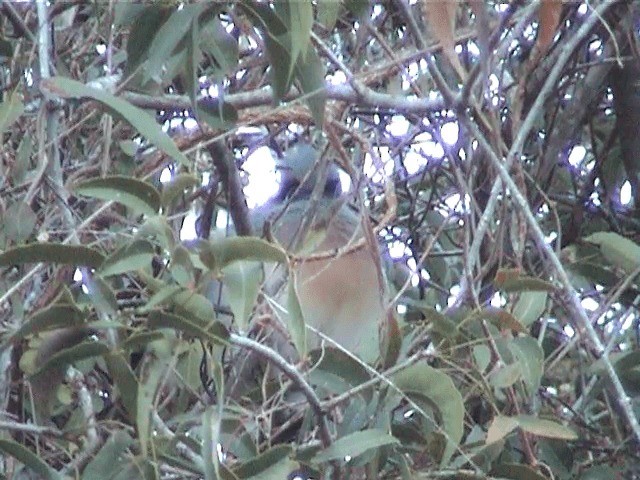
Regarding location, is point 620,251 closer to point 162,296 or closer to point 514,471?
point 514,471

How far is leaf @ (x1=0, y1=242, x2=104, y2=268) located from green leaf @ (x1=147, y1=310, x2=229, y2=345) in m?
0.08

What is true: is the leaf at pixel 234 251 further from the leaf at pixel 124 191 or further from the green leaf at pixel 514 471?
the green leaf at pixel 514 471

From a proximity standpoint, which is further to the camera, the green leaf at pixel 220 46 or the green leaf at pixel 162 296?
the green leaf at pixel 220 46

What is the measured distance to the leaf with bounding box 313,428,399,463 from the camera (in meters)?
1.46

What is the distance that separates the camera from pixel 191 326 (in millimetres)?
1348

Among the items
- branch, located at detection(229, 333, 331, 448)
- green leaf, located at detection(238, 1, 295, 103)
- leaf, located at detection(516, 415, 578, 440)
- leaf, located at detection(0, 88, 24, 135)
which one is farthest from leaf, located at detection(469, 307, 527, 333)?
leaf, located at detection(0, 88, 24, 135)

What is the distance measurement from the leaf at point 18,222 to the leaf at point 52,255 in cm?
23

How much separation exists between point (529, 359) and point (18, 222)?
62 centimetres

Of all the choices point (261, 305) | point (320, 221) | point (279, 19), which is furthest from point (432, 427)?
point (320, 221)

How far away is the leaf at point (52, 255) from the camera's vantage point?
1.35 metres

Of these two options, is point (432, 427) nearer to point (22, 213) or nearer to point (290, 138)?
point (22, 213)

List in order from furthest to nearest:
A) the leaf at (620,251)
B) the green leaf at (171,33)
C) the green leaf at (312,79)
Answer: the leaf at (620,251), the green leaf at (312,79), the green leaf at (171,33)

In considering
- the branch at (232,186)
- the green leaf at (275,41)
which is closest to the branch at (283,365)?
the green leaf at (275,41)

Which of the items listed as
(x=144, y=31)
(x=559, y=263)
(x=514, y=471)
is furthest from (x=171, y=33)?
(x=514, y=471)
